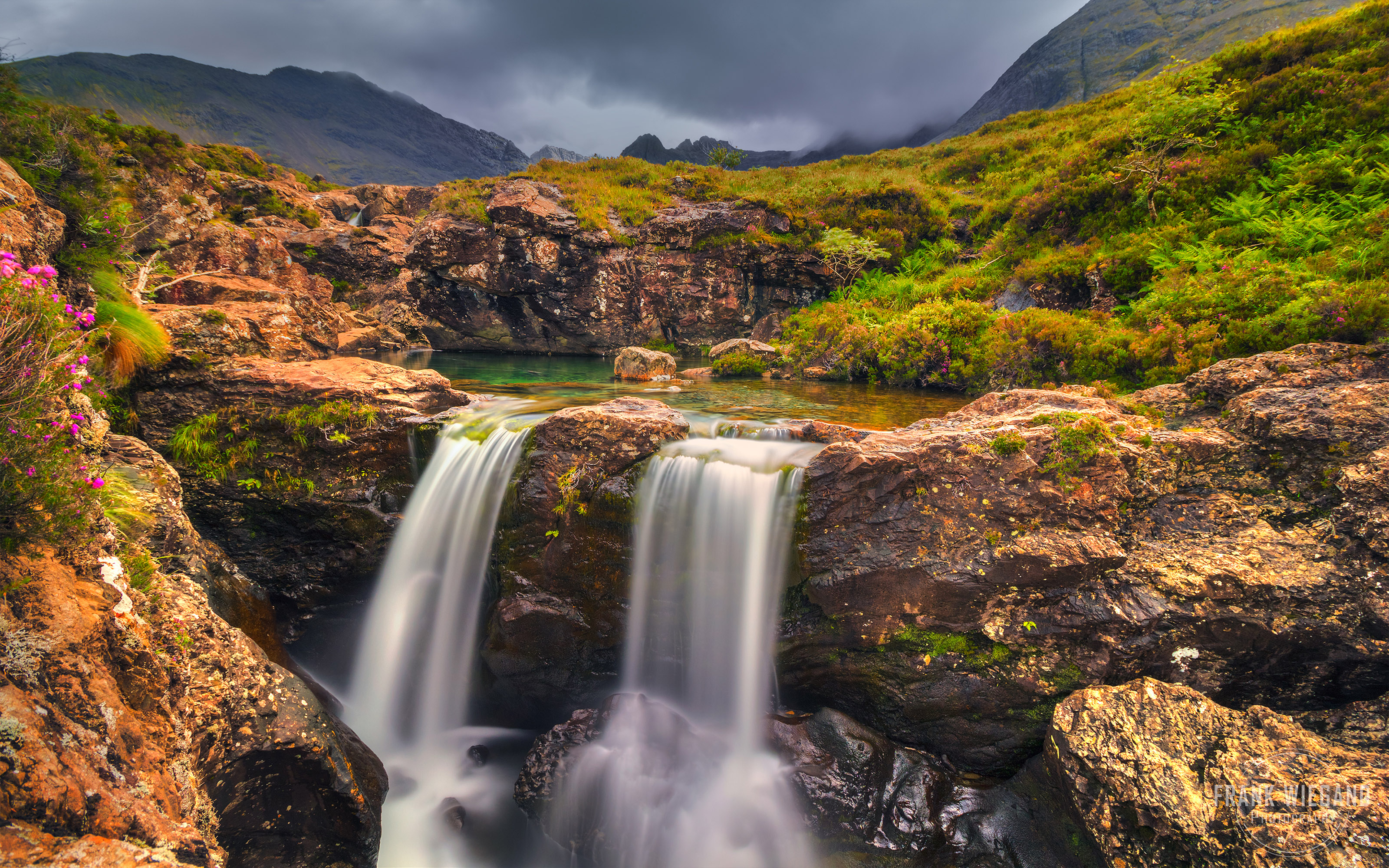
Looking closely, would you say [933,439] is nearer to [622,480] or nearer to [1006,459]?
[1006,459]

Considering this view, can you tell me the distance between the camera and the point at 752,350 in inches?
623

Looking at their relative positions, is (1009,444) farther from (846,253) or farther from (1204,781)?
(846,253)

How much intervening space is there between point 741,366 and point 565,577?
11095 millimetres

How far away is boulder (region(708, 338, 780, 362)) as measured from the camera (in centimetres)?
1570

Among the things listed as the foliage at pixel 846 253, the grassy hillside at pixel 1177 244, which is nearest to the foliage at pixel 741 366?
the grassy hillside at pixel 1177 244

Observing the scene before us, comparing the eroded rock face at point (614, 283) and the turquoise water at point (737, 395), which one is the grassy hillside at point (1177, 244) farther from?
the eroded rock face at point (614, 283)

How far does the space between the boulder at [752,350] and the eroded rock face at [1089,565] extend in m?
10.9

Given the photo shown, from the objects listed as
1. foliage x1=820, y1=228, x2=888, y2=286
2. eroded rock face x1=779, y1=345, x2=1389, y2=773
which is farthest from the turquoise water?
foliage x1=820, y1=228, x2=888, y2=286

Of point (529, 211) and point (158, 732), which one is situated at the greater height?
point (529, 211)

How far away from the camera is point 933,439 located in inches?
188

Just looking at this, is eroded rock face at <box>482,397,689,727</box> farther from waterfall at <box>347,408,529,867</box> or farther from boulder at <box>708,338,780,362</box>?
boulder at <box>708,338,780,362</box>

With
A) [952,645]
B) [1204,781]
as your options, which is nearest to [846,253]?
[952,645]

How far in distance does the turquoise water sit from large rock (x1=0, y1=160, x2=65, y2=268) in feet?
18.2

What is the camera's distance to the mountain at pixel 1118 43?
45.1 metres
